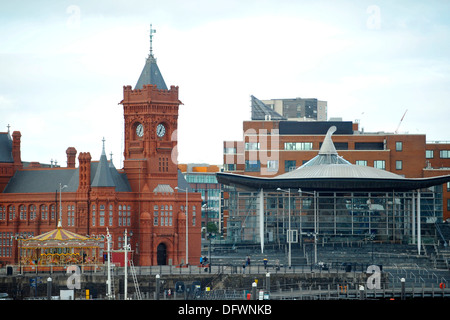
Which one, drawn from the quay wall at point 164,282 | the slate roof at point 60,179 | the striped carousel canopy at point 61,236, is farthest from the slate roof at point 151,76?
the quay wall at point 164,282

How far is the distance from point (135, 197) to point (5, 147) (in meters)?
21.3

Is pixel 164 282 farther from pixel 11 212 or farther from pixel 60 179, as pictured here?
pixel 11 212

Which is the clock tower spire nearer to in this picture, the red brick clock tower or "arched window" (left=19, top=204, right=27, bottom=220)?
the red brick clock tower

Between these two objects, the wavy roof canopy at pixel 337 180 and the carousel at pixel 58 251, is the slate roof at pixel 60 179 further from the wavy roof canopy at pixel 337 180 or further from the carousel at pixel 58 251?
the wavy roof canopy at pixel 337 180

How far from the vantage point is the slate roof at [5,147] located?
142 m

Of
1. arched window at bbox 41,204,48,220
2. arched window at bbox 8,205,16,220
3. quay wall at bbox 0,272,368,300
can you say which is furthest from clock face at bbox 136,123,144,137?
quay wall at bbox 0,272,368,300

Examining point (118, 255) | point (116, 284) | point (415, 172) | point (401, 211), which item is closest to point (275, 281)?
point (116, 284)

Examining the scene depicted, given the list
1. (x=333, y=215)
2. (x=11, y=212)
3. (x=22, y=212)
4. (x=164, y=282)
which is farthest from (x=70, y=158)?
(x=164, y=282)

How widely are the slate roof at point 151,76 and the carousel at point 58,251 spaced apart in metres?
23.9

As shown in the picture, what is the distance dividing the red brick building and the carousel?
792 cm

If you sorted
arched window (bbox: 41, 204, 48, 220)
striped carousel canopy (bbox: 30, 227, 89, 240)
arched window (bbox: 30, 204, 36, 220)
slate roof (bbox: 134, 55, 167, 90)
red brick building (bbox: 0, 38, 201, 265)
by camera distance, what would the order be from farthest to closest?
arched window (bbox: 30, 204, 36, 220) < arched window (bbox: 41, 204, 48, 220) < slate roof (bbox: 134, 55, 167, 90) < red brick building (bbox: 0, 38, 201, 265) < striped carousel canopy (bbox: 30, 227, 89, 240)

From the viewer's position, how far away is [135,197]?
133 metres

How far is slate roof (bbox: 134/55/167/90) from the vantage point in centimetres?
13552
